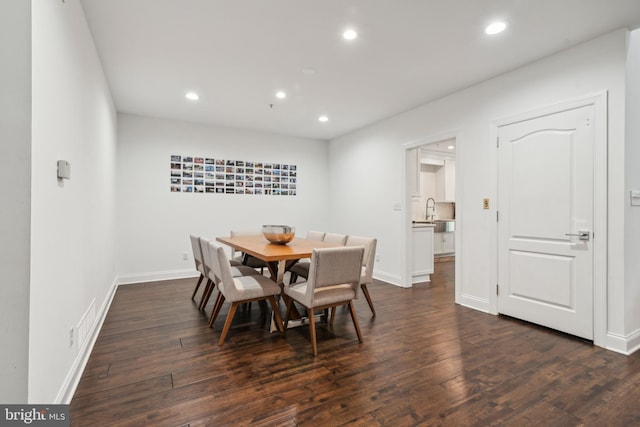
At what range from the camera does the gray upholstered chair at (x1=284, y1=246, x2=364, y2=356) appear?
7.72 ft

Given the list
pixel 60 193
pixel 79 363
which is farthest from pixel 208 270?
pixel 60 193

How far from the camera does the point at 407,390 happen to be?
1.89 meters

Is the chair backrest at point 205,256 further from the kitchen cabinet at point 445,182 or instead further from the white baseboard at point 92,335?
the kitchen cabinet at point 445,182

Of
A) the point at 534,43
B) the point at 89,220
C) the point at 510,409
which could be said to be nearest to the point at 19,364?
the point at 89,220

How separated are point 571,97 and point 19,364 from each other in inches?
163

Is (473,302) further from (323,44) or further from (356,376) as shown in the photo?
(323,44)

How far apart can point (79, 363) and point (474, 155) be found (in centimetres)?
413

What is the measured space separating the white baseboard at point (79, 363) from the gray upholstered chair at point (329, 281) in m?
1.54

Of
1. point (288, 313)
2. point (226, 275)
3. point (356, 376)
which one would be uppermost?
point (226, 275)

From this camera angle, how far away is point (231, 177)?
5.46m

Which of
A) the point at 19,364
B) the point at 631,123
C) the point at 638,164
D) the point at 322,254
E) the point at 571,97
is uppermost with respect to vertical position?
the point at 571,97

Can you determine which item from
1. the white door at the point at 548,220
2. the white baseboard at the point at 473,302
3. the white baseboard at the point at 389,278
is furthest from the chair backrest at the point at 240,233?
the white door at the point at 548,220

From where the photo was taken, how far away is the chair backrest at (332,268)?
7.67ft

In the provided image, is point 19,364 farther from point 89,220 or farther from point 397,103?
point 397,103
